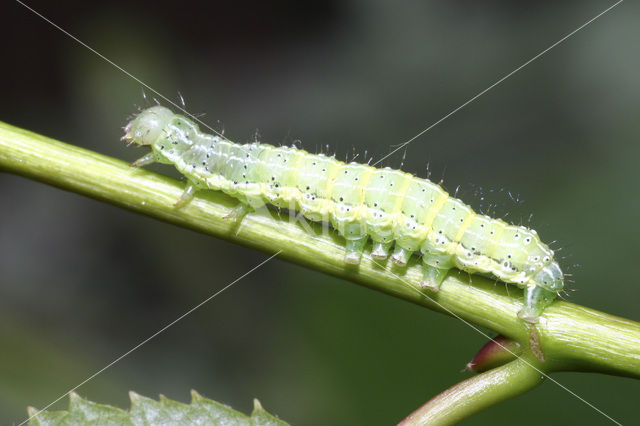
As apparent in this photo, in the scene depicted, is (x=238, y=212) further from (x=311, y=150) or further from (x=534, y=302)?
(x=311, y=150)

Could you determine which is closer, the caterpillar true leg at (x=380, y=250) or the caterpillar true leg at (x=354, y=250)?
the caterpillar true leg at (x=354, y=250)

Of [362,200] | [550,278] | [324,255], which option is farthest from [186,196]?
[550,278]

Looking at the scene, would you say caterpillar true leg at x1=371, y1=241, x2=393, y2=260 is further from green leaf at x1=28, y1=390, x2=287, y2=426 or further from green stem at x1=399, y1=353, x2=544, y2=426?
green leaf at x1=28, y1=390, x2=287, y2=426

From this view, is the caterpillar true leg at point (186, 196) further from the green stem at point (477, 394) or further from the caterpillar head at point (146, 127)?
the green stem at point (477, 394)

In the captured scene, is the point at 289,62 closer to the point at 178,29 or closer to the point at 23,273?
the point at 178,29

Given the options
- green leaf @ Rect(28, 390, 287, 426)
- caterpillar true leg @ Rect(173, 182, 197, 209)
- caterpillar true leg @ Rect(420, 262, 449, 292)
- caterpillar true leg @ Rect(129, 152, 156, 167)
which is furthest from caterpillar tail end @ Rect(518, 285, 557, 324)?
caterpillar true leg @ Rect(129, 152, 156, 167)

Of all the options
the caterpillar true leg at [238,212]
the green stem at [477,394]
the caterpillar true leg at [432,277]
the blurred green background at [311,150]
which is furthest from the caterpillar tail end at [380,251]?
the blurred green background at [311,150]
